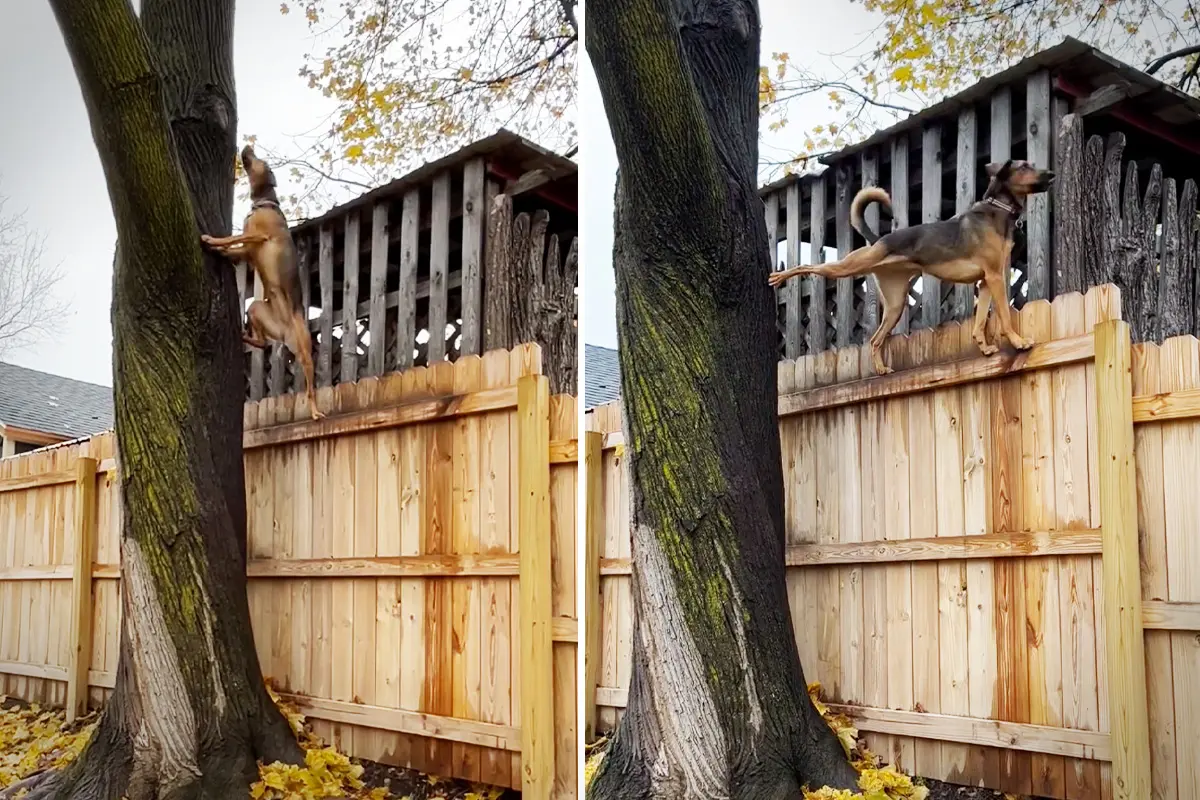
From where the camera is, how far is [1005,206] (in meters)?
1.46

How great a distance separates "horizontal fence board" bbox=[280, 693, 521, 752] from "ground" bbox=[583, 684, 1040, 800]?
0.46m

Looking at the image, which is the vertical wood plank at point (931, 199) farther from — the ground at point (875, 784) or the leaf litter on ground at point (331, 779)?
the leaf litter on ground at point (331, 779)

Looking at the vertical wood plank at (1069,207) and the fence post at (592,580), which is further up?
the vertical wood plank at (1069,207)

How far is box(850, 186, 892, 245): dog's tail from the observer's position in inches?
63.6

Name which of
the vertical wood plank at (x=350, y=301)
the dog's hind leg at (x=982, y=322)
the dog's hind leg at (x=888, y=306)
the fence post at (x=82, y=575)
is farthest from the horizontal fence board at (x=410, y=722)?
the dog's hind leg at (x=982, y=322)

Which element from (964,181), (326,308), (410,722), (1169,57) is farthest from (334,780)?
(1169,57)

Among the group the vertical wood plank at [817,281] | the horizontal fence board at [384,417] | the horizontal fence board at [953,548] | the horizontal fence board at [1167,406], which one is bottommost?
the horizontal fence board at [953,548]

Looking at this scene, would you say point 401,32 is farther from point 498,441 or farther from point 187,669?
point 187,669

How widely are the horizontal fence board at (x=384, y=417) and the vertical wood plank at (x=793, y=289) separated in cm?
42

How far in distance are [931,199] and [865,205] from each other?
11cm

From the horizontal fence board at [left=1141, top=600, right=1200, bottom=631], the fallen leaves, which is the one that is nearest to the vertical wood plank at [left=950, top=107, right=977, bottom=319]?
the horizontal fence board at [left=1141, top=600, right=1200, bottom=631]

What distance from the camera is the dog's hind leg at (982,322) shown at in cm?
148

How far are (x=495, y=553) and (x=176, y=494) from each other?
56 centimetres

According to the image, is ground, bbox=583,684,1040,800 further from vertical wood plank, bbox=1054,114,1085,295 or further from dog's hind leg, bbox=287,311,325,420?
dog's hind leg, bbox=287,311,325,420
